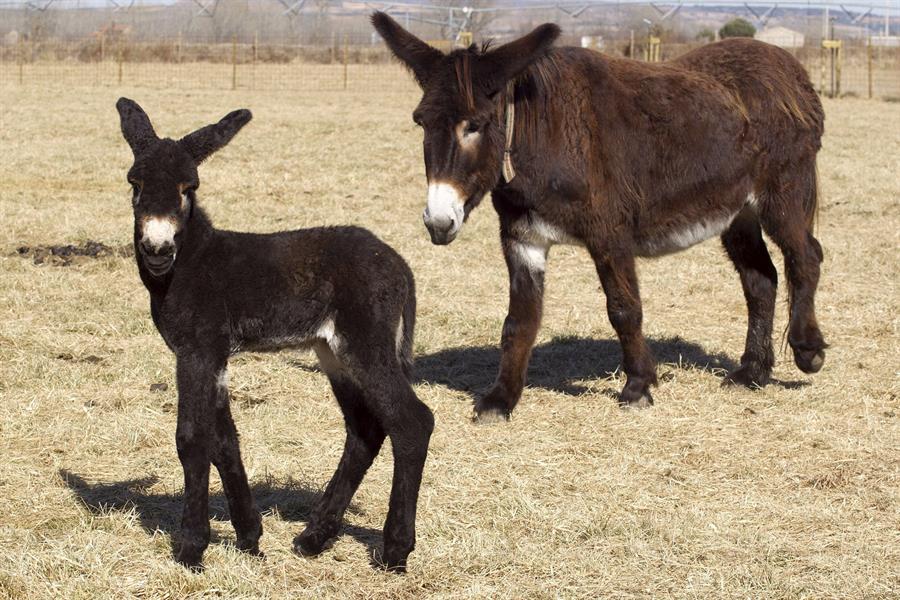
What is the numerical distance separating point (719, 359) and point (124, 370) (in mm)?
3785

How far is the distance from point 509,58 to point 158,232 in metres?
2.40

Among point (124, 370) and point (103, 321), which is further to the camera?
point (103, 321)

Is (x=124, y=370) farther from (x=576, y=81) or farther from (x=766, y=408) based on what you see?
(x=766, y=408)

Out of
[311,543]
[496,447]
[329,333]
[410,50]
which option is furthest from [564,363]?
[329,333]

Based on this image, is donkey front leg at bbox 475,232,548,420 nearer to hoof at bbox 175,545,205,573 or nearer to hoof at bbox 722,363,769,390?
hoof at bbox 722,363,769,390

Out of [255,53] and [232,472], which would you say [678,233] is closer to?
[232,472]

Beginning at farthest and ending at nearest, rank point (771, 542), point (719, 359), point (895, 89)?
1. point (895, 89)
2. point (719, 359)
3. point (771, 542)

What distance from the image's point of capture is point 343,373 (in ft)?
13.8

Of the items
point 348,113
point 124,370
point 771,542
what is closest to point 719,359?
point 771,542

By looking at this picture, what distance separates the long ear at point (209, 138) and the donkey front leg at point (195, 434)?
720 millimetres

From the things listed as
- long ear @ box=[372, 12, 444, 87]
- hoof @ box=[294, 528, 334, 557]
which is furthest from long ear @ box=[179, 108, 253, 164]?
long ear @ box=[372, 12, 444, 87]

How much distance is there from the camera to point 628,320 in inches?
247

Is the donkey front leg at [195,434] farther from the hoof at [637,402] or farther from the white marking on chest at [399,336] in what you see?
the hoof at [637,402]

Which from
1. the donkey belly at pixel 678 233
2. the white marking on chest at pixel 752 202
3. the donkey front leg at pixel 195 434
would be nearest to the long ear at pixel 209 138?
the donkey front leg at pixel 195 434
